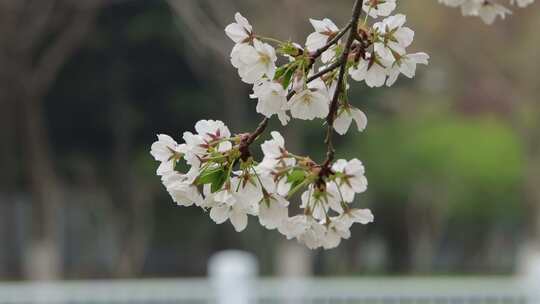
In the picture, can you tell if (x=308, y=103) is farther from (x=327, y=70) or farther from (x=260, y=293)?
(x=260, y=293)

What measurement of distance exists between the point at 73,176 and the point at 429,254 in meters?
8.11

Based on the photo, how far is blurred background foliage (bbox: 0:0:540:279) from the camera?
12312mm

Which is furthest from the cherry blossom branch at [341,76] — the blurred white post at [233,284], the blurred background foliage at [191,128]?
the blurred background foliage at [191,128]

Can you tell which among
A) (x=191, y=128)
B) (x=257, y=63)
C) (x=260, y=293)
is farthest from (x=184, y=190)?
(x=191, y=128)

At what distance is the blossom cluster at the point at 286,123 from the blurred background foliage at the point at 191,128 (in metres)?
7.78

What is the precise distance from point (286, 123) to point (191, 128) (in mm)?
13239

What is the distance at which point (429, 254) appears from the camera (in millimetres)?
21609

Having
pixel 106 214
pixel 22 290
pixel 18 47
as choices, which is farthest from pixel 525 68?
pixel 106 214

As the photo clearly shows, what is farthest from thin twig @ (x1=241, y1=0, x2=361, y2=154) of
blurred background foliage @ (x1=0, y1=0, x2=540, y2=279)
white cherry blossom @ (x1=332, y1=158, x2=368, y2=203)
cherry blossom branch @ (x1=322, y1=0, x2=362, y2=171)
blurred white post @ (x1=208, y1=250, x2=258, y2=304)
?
blurred background foliage @ (x1=0, y1=0, x2=540, y2=279)

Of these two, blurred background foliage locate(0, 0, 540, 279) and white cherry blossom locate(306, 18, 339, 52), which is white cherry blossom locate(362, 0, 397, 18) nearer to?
white cherry blossom locate(306, 18, 339, 52)

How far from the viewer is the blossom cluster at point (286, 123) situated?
35.1 inches

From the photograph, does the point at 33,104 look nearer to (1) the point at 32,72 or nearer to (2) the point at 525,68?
(1) the point at 32,72

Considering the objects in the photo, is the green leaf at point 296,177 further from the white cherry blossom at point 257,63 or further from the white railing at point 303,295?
the white railing at point 303,295

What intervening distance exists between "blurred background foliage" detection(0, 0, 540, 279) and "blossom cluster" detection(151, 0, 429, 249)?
7785 millimetres
